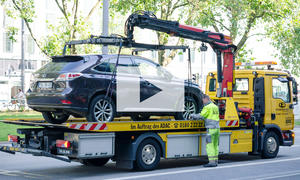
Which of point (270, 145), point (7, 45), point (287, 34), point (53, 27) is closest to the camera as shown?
point (270, 145)

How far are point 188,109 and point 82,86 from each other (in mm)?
3177

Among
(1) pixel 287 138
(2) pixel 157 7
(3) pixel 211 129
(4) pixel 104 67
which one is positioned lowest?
(1) pixel 287 138

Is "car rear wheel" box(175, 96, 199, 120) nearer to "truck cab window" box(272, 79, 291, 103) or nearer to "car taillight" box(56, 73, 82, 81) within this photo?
"truck cab window" box(272, 79, 291, 103)

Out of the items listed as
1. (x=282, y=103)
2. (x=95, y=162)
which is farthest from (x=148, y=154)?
(x=282, y=103)

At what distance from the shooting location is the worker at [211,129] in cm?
1214

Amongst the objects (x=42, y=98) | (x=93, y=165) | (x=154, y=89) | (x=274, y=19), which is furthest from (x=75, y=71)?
(x=274, y=19)

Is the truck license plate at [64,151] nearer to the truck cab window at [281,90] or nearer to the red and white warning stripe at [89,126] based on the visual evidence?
the red and white warning stripe at [89,126]

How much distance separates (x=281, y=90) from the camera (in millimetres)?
14531

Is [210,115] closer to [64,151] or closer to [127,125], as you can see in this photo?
[127,125]

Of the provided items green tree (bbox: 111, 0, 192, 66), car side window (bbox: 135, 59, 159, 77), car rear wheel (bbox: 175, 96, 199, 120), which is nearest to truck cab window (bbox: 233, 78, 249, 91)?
car rear wheel (bbox: 175, 96, 199, 120)

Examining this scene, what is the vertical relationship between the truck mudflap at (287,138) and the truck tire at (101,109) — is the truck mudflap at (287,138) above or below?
below

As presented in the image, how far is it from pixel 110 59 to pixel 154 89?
1.27 m

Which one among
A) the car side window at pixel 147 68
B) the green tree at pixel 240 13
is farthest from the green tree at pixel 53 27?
the car side window at pixel 147 68

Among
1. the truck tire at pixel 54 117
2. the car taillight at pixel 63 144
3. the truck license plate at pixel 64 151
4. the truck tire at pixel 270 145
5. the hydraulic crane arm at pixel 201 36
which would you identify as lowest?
the truck tire at pixel 270 145
